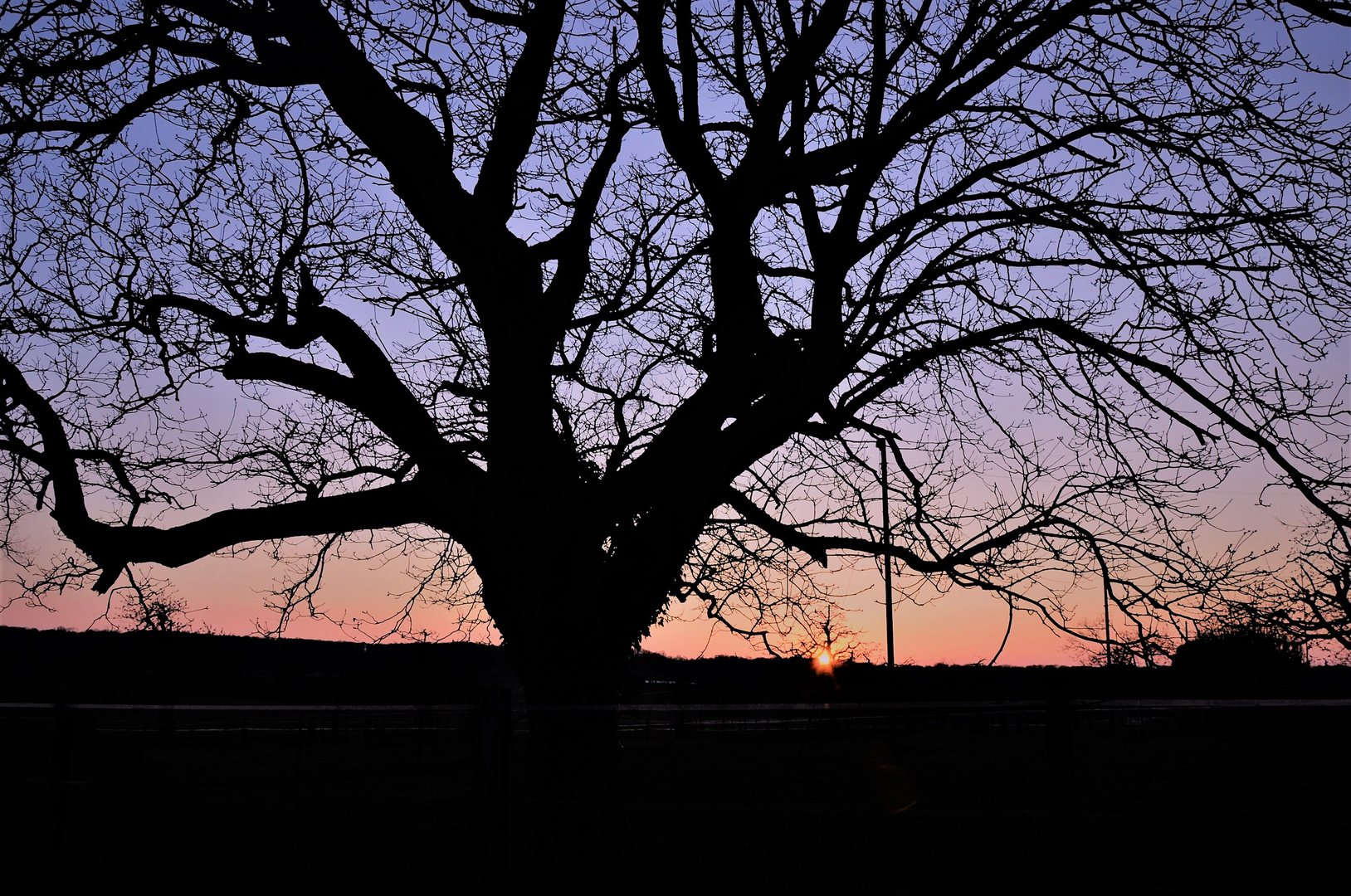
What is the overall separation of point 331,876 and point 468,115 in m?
6.45

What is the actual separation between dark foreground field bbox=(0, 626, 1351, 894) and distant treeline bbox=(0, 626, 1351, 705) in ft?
0.86

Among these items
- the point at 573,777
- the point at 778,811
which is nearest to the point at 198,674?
the point at 573,777

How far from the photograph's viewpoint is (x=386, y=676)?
128ft

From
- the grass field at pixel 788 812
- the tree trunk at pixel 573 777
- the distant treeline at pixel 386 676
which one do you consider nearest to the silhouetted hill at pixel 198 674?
the distant treeline at pixel 386 676

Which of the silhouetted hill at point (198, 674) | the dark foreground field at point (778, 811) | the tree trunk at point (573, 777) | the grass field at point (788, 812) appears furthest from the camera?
the silhouetted hill at point (198, 674)

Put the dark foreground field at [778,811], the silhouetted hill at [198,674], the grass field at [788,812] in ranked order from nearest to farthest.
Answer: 1. the dark foreground field at [778,811]
2. the grass field at [788,812]
3. the silhouetted hill at [198,674]

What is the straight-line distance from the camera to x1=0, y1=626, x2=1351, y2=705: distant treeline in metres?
4.77

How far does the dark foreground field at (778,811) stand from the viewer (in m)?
4.64

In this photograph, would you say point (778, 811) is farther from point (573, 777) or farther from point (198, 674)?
point (198, 674)

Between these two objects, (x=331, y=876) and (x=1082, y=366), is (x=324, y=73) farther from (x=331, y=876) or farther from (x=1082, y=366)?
(x=331, y=876)

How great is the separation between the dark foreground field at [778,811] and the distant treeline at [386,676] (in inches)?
10.4

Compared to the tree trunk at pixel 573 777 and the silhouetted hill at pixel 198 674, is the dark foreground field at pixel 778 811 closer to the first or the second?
the tree trunk at pixel 573 777

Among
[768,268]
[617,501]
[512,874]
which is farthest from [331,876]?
[768,268]

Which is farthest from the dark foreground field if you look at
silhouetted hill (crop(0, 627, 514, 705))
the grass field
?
silhouetted hill (crop(0, 627, 514, 705))
